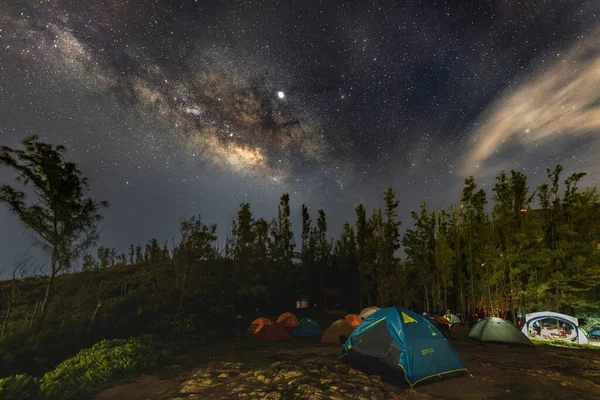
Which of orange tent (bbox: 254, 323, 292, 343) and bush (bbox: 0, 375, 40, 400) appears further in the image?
orange tent (bbox: 254, 323, 292, 343)

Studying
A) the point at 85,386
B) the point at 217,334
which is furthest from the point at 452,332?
the point at 85,386

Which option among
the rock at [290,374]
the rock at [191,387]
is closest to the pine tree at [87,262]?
the rock at [191,387]

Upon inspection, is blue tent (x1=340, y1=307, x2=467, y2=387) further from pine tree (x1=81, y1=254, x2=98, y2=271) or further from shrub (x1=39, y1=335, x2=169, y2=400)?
pine tree (x1=81, y1=254, x2=98, y2=271)

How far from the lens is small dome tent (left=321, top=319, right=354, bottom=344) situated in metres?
17.6

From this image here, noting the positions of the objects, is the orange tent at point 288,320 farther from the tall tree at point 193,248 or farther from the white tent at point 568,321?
the white tent at point 568,321

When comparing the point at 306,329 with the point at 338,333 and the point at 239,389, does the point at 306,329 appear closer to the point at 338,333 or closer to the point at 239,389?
the point at 338,333

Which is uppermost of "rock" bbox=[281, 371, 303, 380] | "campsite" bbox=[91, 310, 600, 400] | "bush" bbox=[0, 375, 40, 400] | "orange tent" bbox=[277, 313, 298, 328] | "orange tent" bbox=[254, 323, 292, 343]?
"bush" bbox=[0, 375, 40, 400]

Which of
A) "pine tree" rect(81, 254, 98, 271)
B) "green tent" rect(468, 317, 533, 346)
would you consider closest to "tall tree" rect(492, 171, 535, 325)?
"green tent" rect(468, 317, 533, 346)

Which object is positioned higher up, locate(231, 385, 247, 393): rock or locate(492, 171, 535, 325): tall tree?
locate(492, 171, 535, 325): tall tree

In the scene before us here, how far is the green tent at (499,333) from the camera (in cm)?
1655

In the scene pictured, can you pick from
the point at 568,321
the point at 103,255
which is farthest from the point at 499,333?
the point at 103,255

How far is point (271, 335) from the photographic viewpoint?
19203 mm

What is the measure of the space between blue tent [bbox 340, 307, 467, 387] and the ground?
0.39 metres

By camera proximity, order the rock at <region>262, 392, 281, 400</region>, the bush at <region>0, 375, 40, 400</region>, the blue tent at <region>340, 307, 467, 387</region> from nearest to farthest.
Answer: the bush at <region>0, 375, 40, 400</region> < the rock at <region>262, 392, 281, 400</region> < the blue tent at <region>340, 307, 467, 387</region>
